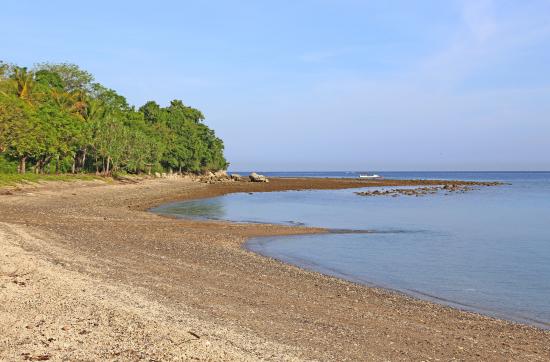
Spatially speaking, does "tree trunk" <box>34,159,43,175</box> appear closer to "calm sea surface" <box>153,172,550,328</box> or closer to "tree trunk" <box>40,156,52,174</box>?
"tree trunk" <box>40,156,52,174</box>

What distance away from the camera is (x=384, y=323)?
11422 millimetres

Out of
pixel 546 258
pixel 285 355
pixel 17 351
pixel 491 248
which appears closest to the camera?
pixel 17 351

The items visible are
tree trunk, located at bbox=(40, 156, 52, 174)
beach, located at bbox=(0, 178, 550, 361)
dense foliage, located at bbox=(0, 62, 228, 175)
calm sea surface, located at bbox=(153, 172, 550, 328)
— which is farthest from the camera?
tree trunk, located at bbox=(40, 156, 52, 174)

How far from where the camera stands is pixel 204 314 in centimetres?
1065

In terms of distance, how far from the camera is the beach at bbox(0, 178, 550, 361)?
832cm

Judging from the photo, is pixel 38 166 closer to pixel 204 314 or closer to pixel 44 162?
pixel 44 162

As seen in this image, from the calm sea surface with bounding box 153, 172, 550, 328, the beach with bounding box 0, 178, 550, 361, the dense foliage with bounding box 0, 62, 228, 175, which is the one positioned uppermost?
the dense foliage with bounding box 0, 62, 228, 175

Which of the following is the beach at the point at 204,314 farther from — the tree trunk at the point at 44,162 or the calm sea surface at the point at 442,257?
the tree trunk at the point at 44,162

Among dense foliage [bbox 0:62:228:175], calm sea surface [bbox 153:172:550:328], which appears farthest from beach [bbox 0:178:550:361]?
dense foliage [bbox 0:62:228:175]

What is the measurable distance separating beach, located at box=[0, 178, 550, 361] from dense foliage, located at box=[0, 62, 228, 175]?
40.0m

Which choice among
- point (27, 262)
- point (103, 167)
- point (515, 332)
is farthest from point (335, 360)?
point (103, 167)

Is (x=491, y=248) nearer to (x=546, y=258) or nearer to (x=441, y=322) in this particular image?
(x=546, y=258)

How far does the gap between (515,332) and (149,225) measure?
2201 cm

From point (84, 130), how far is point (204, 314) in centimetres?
6931
